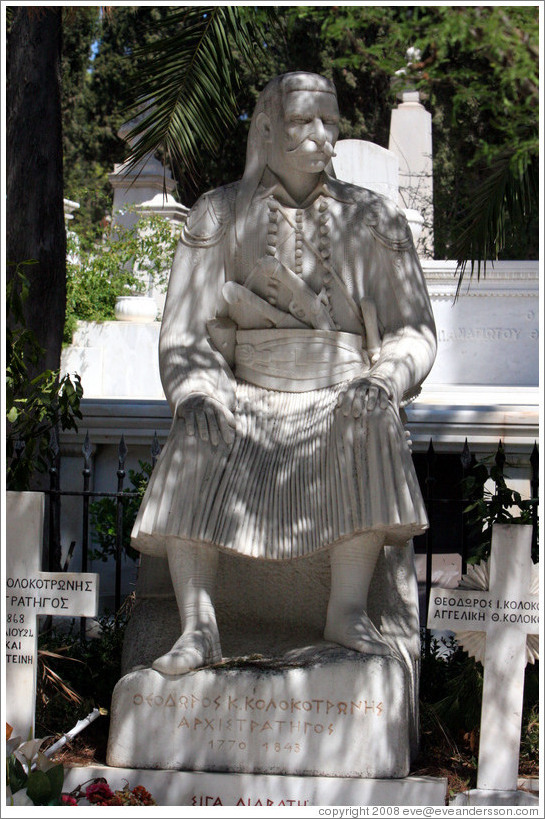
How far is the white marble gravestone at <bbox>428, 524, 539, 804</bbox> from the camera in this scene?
13.2ft

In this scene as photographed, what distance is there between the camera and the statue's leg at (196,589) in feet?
13.6

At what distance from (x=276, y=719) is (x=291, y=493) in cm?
79

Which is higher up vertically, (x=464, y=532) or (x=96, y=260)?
(x=96, y=260)

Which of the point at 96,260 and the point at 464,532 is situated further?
the point at 96,260

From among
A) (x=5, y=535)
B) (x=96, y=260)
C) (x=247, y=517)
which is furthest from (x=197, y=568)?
(x=96, y=260)

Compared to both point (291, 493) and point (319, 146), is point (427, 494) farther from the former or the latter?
point (319, 146)

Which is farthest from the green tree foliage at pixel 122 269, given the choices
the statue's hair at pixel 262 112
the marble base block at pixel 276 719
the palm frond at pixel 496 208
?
the marble base block at pixel 276 719

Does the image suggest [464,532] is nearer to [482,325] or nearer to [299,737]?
[299,737]

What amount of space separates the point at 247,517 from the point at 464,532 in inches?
72.2

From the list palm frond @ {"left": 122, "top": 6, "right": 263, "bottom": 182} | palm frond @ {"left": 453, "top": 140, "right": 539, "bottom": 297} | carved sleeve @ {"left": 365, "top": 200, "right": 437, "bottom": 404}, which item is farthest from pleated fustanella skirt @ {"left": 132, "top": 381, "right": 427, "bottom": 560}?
palm frond @ {"left": 122, "top": 6, "right": 263, "bottom": 182}

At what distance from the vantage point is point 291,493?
430 cm

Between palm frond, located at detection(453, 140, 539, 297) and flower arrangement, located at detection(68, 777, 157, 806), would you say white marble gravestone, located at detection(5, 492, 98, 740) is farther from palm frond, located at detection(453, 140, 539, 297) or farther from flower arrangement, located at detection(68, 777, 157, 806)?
palm frond, located at detection(453, 140, 539, 297)

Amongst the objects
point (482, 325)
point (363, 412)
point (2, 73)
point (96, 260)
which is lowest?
point (363, 412)

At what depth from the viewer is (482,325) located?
12062mm
